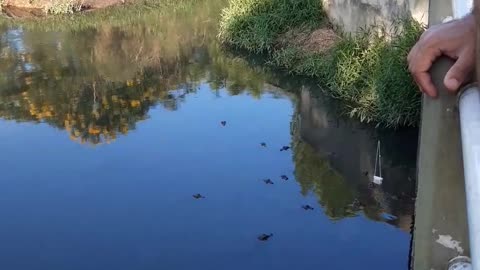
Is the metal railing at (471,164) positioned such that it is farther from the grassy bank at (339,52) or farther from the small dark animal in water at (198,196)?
the grassy bank at (339,52)

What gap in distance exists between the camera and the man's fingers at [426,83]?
957 mm

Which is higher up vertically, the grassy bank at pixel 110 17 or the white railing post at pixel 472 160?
the white railing post at pixel 472 160

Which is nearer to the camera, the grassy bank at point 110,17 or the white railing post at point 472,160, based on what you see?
the white railing post at point 472,160

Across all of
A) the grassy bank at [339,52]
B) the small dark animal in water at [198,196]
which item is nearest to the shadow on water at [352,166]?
the grassy bank at [339,52]

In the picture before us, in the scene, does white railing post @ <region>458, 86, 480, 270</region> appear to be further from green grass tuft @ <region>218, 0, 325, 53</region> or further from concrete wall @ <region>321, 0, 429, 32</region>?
green grass tuft @ <region>218, 0, 325, 53</region>

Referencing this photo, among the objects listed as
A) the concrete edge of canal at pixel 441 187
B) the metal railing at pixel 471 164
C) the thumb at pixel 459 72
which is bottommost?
the concrete edge of canal at pixel 441 187

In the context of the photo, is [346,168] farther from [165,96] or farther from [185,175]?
[165,96]

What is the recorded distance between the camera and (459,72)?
34.7 inches

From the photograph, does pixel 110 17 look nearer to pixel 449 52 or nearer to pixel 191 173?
pixel 191 173

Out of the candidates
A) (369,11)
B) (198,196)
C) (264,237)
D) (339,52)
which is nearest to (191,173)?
(198,196)

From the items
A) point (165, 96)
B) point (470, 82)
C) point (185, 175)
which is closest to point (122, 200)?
point (185, 175)

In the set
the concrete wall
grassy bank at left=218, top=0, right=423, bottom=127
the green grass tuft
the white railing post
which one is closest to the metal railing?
the white railing post

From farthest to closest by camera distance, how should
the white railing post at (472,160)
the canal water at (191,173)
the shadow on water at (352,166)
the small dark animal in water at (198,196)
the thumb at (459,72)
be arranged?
the small dark animal in water at (198,196) → the shadow on water at (352,166) → the canal water at (191,173) → the thumb at (459,72) → the white railing post at (472,160)

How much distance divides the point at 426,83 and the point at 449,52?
55 mm
